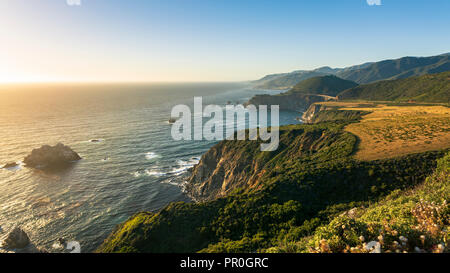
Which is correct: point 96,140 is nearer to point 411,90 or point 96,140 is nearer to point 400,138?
point 400,138

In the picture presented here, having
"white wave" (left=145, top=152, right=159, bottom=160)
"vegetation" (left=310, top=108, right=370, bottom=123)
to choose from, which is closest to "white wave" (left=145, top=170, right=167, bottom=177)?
"white wave" (left=145, top=152, right=159, bottom=160)

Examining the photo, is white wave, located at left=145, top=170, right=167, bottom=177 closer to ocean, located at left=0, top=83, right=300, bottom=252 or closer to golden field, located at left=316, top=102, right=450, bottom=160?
ocean, located at left=0, top=83, right=300, bottom=252

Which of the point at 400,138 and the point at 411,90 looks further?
the point at 411,90

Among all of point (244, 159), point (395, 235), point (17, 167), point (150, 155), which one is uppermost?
point (395, 235)

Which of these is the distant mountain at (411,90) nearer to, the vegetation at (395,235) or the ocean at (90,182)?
the ocean at (90,182)

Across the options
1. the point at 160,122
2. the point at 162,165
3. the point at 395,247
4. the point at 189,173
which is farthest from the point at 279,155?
the point at 160,122

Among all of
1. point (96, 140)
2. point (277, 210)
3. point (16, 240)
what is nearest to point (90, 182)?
point (16, 240)
